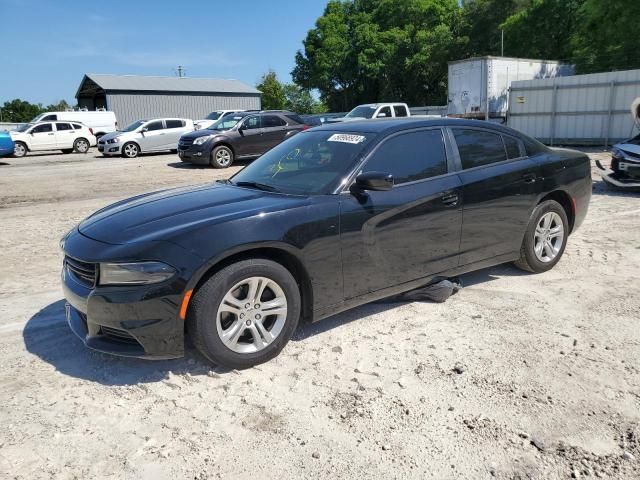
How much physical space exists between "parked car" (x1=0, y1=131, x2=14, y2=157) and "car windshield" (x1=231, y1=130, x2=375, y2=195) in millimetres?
21423

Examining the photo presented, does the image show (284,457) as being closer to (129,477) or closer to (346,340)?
(129,477)

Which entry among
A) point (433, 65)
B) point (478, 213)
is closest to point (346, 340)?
point (478, 213)

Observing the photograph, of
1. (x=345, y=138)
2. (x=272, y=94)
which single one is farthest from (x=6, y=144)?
(x=272, y=94)

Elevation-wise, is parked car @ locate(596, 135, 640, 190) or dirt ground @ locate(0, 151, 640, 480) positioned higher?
parked car @ locate(596, 135, 640, 190)

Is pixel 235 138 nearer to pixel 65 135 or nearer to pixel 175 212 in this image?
pixel 65 135

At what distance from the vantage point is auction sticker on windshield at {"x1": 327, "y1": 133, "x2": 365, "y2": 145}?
13.7ft

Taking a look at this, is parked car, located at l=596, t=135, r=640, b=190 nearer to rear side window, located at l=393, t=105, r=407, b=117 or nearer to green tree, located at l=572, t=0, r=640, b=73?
rear side window, located at l=393, t=105, r=407, b=117

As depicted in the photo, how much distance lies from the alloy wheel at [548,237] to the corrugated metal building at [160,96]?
152 feet

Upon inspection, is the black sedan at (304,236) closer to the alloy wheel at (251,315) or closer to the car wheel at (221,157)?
the alloy wheel at (251,315)

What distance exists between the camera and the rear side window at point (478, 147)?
4.59 metres

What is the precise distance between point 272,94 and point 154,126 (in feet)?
138

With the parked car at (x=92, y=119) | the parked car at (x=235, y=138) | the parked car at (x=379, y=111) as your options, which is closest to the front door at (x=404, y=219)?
the parked car at (x=235, y=138)

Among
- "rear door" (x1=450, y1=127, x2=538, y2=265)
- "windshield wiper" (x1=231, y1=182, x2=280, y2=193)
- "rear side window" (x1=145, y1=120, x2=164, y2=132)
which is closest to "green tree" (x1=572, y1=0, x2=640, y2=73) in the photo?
"rear side window" (x1=145, y1=120, x2=164, y2=132)

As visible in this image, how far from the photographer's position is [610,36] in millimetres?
24141
